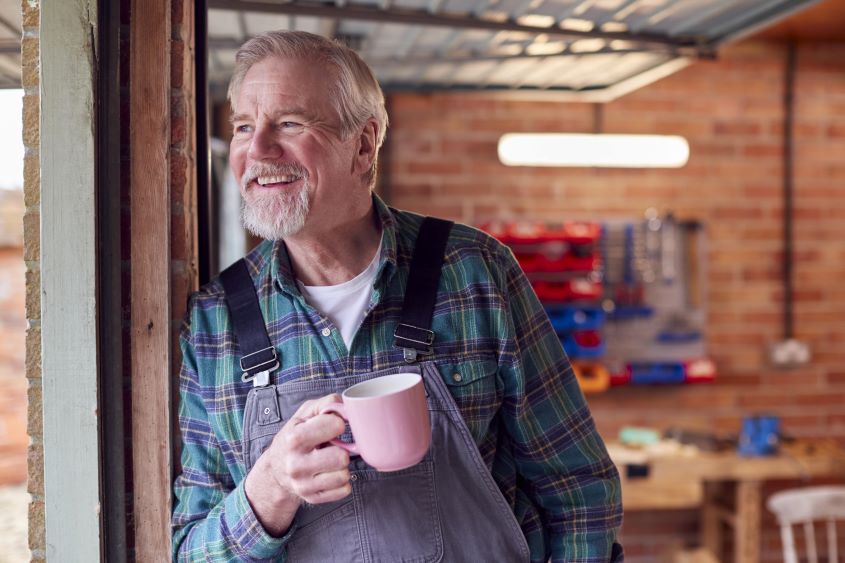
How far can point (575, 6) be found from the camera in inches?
93.8

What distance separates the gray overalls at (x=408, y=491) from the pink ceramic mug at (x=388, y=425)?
0.61 ft

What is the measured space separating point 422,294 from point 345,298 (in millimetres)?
139

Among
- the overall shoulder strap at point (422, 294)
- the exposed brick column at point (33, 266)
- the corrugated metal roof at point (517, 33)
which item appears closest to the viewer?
the exposed brick column at point (33, 266)

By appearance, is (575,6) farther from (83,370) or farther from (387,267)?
(83,370)

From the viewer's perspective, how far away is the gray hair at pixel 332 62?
135 cm

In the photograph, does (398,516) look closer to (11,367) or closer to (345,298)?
(345,298)

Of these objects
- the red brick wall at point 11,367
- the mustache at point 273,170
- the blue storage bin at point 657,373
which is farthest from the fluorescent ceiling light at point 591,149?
the red brick wall at point 11,367

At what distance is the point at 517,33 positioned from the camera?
2.63 metres

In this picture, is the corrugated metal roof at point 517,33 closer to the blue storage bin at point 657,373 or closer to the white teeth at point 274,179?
the white teeth at point 274,179

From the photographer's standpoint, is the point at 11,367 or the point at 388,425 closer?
the point at 388,425

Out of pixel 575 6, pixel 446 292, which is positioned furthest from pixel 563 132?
pixel 446 292

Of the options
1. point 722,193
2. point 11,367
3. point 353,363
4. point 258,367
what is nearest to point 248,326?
point 258,367

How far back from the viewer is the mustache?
1308 millimetres

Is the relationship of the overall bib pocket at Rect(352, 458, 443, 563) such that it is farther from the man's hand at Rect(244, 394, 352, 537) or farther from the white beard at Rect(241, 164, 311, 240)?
the white beard at Rect(241, 164, 311, 240)
